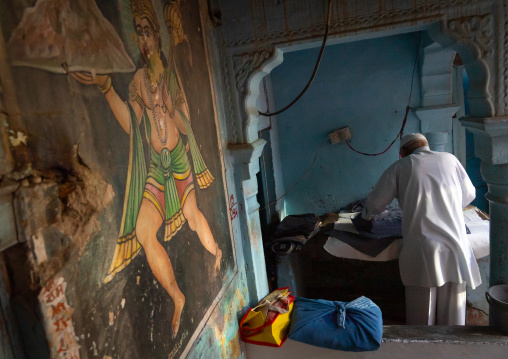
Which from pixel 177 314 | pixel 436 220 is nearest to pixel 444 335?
pixel 436 220

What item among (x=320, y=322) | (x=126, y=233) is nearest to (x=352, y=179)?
(x=320, y=322)

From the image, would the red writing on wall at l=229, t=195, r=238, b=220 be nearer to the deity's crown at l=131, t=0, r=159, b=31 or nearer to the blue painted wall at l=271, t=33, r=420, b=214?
the deity's crown at l=131, t=0, r=159, b=31

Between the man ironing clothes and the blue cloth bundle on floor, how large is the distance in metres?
0.64

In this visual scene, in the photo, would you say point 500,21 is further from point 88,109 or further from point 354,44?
point 354,44

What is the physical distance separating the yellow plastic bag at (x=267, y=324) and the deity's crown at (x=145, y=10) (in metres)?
2.21

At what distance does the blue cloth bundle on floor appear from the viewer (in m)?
2.92

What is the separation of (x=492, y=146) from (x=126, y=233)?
2.83 m

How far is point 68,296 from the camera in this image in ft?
4.04

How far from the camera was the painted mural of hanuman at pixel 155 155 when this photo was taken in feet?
5.28

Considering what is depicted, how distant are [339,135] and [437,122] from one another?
1.50 metres

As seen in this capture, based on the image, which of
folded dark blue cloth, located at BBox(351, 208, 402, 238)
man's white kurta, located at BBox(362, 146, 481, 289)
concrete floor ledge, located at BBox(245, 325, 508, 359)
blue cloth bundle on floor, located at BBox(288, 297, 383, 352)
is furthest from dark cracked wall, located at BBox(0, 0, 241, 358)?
folded dark blue cloth, located at BBox(351, 208, 402, 238)

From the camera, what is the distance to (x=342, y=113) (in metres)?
6.38

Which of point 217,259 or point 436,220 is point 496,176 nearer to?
point 436,220

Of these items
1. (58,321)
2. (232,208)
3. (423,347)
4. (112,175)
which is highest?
(112,175)
